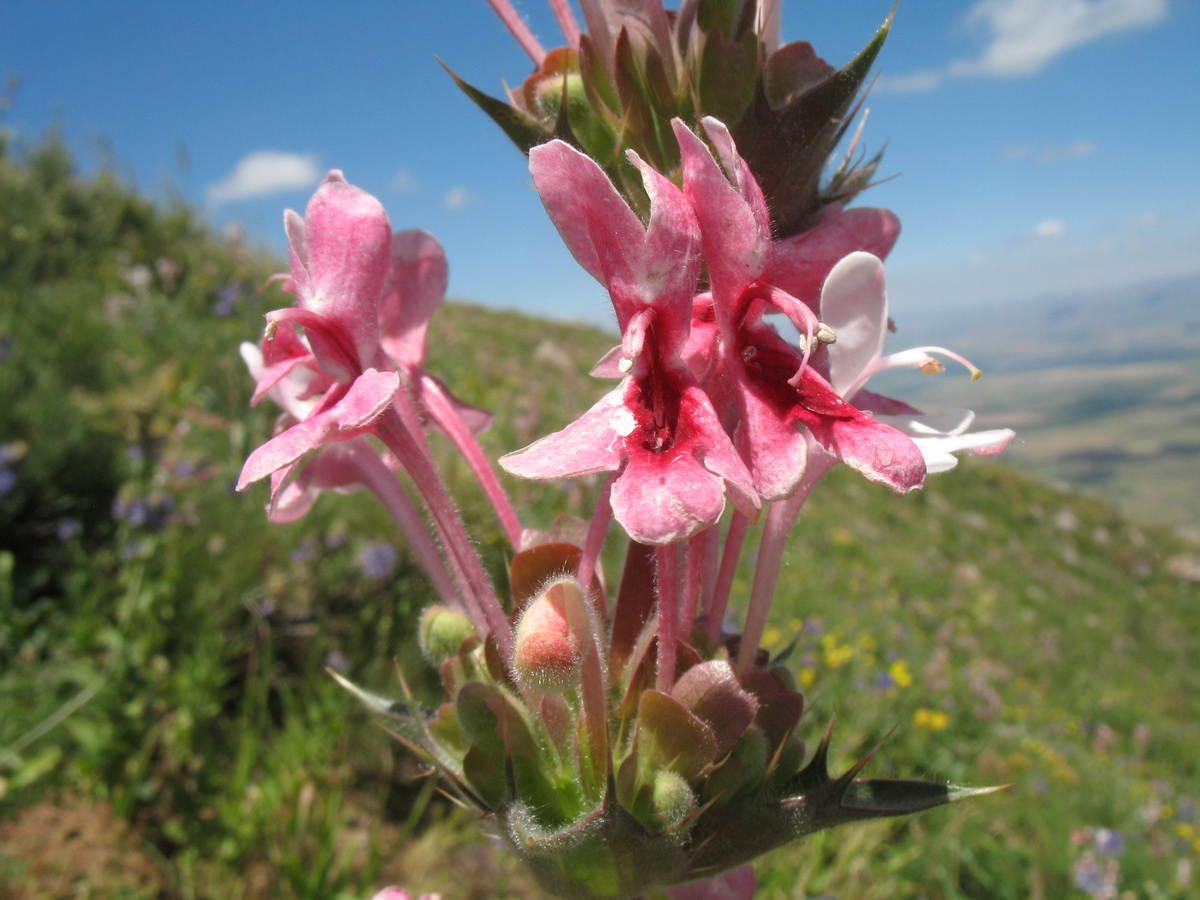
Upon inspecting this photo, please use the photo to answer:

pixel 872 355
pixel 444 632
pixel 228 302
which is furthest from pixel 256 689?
pixel 228 302

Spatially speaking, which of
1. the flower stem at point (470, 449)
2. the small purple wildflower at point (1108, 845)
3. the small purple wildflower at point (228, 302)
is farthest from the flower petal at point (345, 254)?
the small purple wildflower at point (228, 302)

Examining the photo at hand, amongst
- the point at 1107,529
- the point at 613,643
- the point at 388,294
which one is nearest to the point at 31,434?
the point at 388,294

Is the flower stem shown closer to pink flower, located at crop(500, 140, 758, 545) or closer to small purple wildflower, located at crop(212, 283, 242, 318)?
pink flower, located at crop(500, 140, 758, 545)

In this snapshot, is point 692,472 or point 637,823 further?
point 637,823

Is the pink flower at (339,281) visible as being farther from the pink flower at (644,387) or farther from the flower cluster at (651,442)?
the pink flower at (644,387)

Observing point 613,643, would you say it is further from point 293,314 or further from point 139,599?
point 139,599

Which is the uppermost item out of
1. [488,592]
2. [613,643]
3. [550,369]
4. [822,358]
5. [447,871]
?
[550,369]
